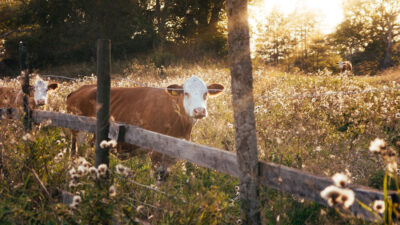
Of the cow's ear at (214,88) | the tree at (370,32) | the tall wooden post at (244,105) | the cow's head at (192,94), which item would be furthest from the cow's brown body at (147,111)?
the tree at (370,32)

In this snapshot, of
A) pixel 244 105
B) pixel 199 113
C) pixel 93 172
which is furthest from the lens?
pixel 199 113

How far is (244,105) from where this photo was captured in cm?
238

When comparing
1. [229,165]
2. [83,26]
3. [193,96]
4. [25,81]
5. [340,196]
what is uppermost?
[83,26]

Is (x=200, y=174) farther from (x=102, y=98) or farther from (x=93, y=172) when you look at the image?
(x=93, y=172)

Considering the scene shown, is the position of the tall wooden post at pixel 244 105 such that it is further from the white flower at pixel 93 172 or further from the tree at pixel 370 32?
the tree at pixel 370 32

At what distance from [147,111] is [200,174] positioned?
1228mm

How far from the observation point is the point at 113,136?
320cm

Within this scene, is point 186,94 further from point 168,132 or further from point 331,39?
point 331,39

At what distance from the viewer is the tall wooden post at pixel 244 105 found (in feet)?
7.69

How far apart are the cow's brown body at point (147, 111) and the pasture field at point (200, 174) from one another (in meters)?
0.27

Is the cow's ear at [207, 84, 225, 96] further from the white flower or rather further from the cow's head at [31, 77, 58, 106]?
the cow's head at [31, 77, 58, 106]

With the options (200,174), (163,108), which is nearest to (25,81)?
(163,108)

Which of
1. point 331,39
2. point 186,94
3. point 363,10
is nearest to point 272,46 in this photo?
point 331,39

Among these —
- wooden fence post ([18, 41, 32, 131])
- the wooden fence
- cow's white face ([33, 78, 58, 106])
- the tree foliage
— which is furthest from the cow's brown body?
the tree foliage
